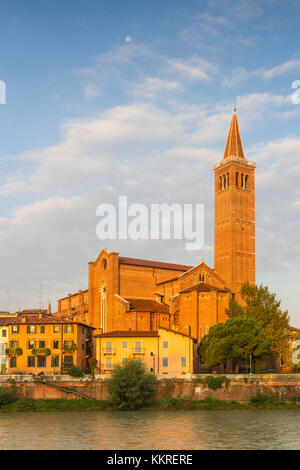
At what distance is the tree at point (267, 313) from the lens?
66125mm

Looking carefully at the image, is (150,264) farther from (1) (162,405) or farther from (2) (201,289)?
(1) (162,405)

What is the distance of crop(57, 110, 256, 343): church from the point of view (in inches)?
2825

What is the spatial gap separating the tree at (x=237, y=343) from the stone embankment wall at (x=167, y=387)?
3.71 meters

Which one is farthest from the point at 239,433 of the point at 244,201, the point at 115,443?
the point at 244,201

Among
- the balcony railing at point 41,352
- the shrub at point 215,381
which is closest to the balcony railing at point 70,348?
the balcony railing at point 41,352

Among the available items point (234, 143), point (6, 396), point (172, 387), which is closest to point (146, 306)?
point (172, 387)

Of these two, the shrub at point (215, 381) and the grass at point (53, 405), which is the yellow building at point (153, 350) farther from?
the grass at point (53, 405)

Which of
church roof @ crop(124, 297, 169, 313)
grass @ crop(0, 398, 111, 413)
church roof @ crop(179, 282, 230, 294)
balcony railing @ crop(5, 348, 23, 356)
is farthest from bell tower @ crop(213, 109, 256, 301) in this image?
grass @ crop(0, 398, 111, 413)

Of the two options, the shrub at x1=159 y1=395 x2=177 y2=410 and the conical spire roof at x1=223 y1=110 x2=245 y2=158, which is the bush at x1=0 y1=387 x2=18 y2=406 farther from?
the conical spire roof at x1=223 y1=110 x2=245 y2=158

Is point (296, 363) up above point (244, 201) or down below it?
below

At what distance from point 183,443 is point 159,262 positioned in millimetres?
52780

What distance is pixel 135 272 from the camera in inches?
3206

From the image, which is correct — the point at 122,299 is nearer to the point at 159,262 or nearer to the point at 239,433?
the point at 159,262

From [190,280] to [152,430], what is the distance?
41.3 metres
